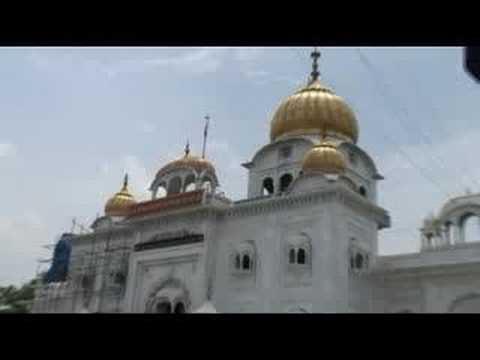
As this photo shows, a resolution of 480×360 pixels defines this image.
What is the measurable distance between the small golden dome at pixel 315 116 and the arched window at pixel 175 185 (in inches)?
172

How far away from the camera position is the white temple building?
1958 centimetres

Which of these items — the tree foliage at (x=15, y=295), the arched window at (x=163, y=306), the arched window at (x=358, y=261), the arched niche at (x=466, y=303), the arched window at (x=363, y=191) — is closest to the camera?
the arched niche at (x=466, y=303)

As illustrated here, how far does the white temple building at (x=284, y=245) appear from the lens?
1958 cm

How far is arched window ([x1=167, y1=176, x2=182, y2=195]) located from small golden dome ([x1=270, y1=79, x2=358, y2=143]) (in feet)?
14.3

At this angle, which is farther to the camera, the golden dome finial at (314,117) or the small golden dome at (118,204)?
the small golden dome at (118,204)

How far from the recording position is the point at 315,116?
25109 millimetres

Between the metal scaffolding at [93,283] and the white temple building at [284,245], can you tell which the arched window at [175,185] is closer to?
the white temple building at [284,245]

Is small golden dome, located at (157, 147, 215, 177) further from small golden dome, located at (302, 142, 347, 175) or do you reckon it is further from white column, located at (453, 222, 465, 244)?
white column, located at (453, 222, 465, 244)

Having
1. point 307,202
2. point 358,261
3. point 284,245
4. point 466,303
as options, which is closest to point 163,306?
point 284,245

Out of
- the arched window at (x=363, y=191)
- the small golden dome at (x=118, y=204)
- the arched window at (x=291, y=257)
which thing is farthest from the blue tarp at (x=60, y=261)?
the arched window at (x=363, y=191)

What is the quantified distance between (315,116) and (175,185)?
6560mm

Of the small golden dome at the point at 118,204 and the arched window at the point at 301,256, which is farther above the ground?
the small golden dome at the point at 118,204

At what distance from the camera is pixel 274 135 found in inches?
1029
